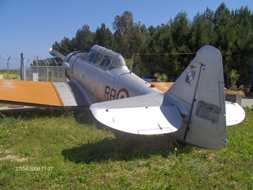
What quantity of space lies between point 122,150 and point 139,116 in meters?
1.23

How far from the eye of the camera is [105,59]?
→ 26.5 ft

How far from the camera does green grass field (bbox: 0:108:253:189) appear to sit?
3.21 metres

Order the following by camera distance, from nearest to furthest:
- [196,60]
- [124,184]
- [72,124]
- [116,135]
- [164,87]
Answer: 1. [124,184]
2. [196,60]
3. [116,135]
4. [72,124]
5. [164,87]

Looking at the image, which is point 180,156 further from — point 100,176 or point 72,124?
point 72,124

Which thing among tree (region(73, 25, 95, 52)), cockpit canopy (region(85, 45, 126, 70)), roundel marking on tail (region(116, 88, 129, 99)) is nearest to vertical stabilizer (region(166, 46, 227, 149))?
roundel marking on tail (region(116, 88, 129, 99))

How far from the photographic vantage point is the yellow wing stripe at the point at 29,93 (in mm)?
6723

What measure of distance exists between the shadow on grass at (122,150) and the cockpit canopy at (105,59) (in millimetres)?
3252

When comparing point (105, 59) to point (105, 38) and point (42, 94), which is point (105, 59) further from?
point (105, 38)

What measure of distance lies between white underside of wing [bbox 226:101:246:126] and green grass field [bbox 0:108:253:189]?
2.27 feet

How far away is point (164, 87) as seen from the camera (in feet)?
31.8

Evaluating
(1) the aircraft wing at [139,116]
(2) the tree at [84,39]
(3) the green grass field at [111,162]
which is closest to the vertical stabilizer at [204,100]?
(1) the aircraft wing at [139,116]

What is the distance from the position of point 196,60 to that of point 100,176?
262 cm

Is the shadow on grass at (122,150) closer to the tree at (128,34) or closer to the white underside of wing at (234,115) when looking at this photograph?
the white underside of wing at (234,115)

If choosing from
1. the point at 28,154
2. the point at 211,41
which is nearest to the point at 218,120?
the point at 28,154
